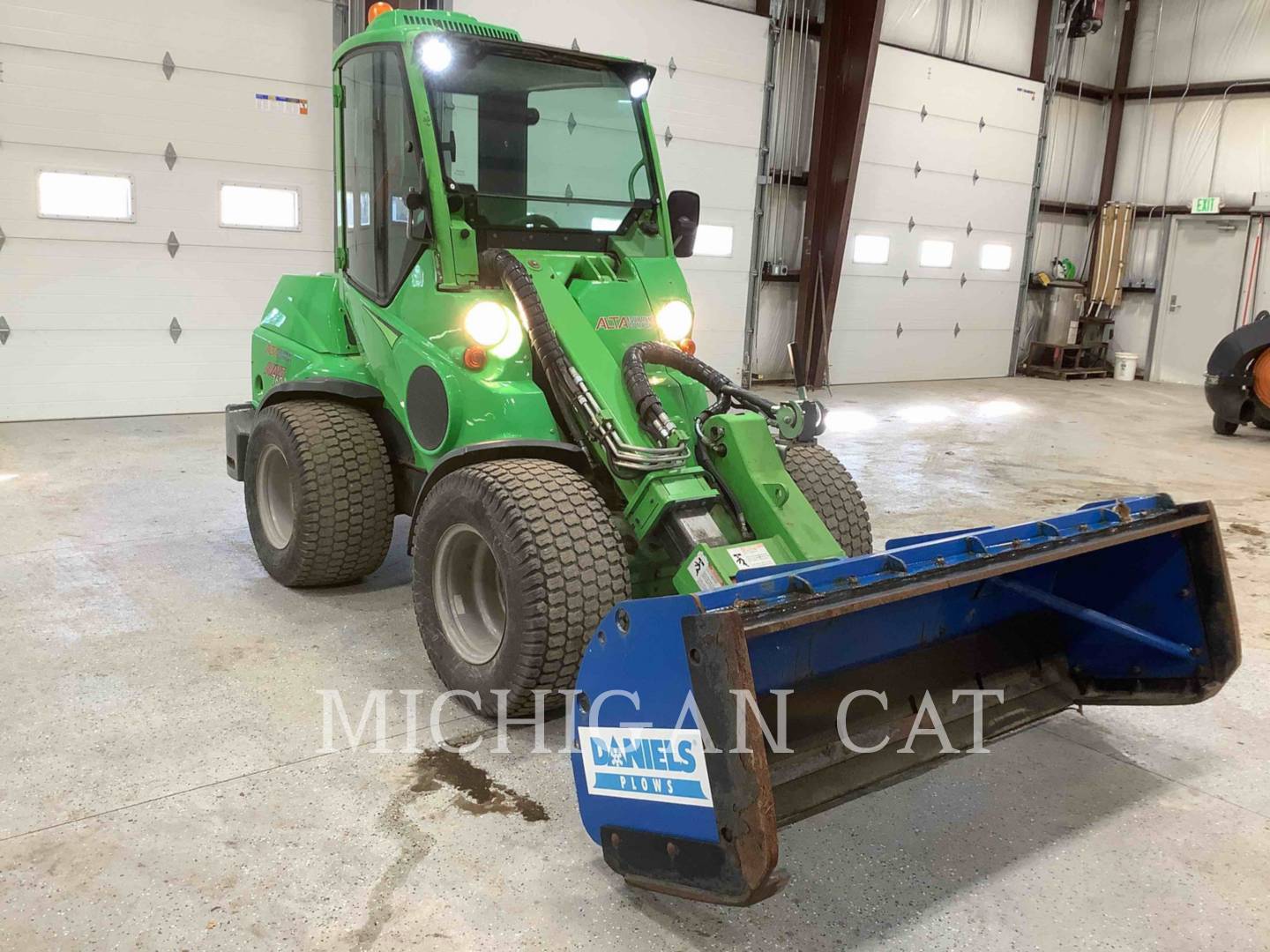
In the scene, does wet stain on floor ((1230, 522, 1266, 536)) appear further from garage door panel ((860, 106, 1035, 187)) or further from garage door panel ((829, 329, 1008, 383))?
garage door panel ((860, 106, 1035, 187))

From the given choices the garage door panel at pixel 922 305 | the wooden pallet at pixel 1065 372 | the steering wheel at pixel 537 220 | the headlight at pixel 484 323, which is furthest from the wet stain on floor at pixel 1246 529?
the wooden pallet at pixel 1065 372

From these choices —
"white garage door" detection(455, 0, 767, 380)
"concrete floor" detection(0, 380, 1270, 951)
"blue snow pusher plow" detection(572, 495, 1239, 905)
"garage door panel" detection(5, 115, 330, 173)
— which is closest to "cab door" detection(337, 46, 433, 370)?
"concrete floor" detection(0, 380, 1270, 951)

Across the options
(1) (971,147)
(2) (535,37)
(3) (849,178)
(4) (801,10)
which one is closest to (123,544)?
(2) (535,37)

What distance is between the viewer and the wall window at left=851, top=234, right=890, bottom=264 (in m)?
13.3

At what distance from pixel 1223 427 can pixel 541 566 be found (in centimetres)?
948

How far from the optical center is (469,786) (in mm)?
2971

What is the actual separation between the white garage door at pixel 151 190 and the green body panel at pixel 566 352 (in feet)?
15.8

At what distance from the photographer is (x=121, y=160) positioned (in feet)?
27.8

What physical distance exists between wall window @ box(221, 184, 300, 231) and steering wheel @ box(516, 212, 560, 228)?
5.91m

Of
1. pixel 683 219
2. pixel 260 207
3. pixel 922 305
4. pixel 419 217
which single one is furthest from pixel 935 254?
pixel 419 217

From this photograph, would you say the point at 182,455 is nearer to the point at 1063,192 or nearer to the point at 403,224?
the point at 403,224

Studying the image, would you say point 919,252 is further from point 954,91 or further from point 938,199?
point 954,91

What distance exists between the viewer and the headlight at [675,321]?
4.05 metres

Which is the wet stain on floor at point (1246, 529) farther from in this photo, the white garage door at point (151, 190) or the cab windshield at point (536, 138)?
the white garage door at point (151, 190)
